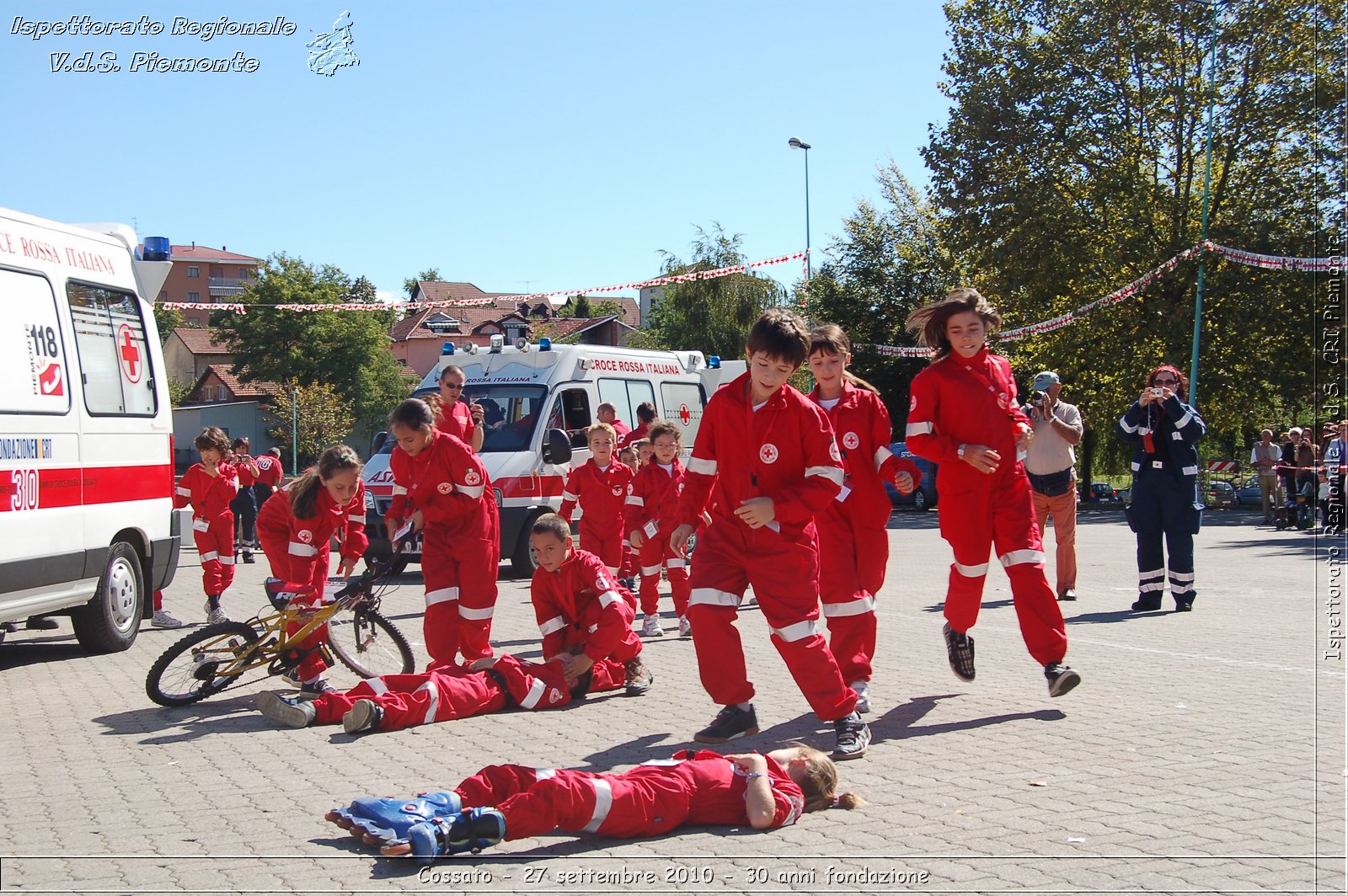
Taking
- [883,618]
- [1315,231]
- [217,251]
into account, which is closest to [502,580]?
[883,618]

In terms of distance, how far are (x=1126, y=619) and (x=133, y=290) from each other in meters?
8.50

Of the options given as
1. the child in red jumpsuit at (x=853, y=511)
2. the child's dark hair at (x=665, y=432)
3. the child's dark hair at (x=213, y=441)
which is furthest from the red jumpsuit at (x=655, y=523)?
the child's dark hair at (x=213, y=441)

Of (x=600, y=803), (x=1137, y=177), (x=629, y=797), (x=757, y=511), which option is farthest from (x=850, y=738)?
(x=1137, y=177)

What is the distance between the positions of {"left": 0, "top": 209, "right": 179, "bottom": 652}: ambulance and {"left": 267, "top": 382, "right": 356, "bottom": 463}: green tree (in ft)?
176

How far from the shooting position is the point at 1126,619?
10164 millimetres

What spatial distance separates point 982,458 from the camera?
6348 millimetres

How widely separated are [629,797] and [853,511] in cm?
260

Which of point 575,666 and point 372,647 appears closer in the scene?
point 575,666

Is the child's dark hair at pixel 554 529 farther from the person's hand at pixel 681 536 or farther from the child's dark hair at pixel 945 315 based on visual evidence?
the child's dark hair at pixel 945 315

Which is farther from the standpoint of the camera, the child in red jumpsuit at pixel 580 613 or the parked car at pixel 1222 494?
the parked car at pixel 1222 494

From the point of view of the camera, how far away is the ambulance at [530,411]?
48.2ft

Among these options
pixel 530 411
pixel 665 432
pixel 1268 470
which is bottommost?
pixel 1268 470

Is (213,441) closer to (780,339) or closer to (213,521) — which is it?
(213,521)

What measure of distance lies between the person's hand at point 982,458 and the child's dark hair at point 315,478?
364 centimetres
